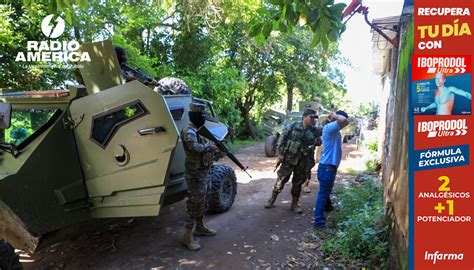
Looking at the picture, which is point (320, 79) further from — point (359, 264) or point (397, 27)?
point (359, 264)

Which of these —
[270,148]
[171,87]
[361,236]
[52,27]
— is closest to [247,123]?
[270,148]

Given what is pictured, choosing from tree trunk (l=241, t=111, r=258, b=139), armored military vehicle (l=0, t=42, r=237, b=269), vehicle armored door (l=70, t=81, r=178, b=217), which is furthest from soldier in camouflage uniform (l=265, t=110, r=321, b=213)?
tree trunk (l=241, t=111, r=258, b=139)

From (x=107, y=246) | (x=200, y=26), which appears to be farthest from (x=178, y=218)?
(x=200, y=26)

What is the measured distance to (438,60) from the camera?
76.2 inches

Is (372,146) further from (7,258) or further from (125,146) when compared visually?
(7,258)

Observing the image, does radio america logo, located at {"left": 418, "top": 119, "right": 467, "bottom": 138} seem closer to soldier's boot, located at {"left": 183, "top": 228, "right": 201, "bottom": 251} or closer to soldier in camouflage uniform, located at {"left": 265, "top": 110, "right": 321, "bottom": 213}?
soldier's boot, located at {"left": 183, "top": 228, "right": 201, "bottom": 251}

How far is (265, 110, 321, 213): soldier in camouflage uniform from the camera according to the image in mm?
5332

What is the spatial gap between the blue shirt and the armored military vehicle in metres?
2.06

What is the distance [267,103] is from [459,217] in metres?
20.3

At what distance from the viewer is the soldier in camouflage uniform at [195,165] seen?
13.3 feet

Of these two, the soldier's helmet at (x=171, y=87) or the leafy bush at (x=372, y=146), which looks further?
the leafy bush at (x=372, y=146)

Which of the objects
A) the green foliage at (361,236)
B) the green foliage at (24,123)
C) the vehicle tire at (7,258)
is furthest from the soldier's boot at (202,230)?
the green foliage at (24,123)

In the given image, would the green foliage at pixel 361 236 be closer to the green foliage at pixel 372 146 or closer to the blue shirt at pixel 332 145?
the blue shirt at pixel 332 145

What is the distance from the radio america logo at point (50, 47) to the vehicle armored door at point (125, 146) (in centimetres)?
373
